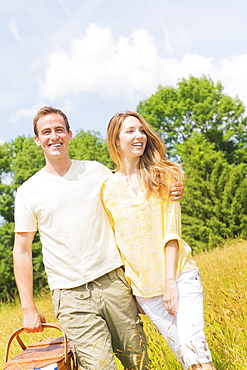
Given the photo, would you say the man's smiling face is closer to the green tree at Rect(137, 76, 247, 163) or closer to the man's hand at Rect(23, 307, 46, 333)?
the man's hand at Rect(23, 307, 46, 333)

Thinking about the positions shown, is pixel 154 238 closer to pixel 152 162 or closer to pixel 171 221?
pixel 171 221

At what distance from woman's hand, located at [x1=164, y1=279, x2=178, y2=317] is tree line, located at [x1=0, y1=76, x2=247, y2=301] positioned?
13.8 meters

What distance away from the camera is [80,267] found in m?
3.21

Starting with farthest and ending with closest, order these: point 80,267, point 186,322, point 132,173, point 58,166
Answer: point 58,166 → point 132,173 → point 80,267 → point 186,322

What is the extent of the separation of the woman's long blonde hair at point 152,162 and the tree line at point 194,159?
13546 mm

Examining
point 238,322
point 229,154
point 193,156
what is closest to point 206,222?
point 193,156

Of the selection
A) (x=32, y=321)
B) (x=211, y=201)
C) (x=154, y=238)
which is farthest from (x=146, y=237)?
(x=211, y=201)

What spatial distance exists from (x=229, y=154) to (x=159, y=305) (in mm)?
26385

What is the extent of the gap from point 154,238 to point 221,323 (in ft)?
2.87

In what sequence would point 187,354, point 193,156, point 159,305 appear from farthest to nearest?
1. point 193,156
2. point 159,305
3. point 187,354

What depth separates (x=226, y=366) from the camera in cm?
325

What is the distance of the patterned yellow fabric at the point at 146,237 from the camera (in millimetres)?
3049

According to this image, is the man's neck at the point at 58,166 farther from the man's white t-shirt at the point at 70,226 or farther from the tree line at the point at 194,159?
the tree line at the point at 194,159

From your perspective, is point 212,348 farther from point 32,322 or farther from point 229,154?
point 229,154
